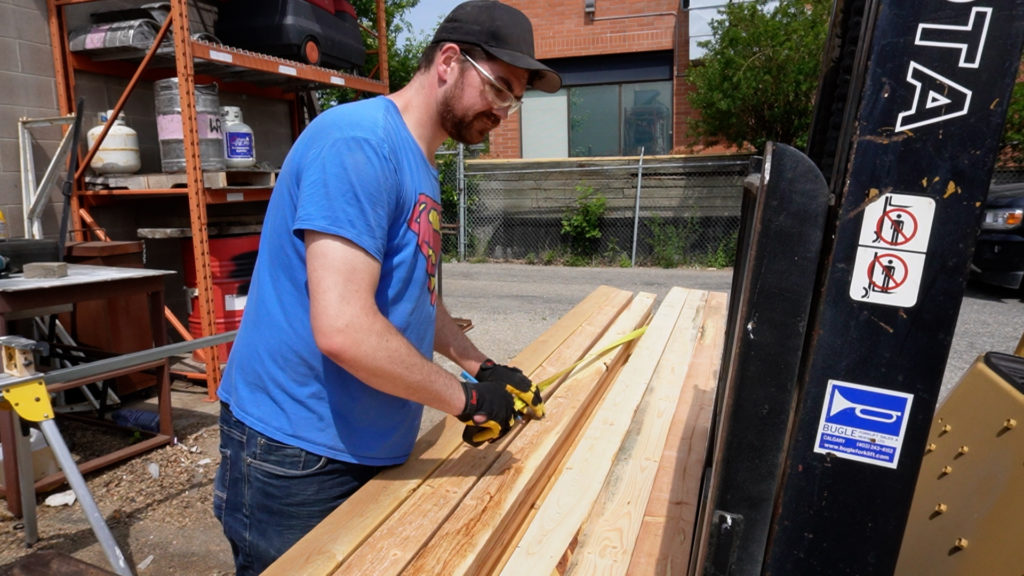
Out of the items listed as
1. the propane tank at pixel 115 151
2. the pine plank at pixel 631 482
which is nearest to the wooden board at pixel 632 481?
the pine plank at pixel 631 482

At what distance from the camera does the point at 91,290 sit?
449 centimetres

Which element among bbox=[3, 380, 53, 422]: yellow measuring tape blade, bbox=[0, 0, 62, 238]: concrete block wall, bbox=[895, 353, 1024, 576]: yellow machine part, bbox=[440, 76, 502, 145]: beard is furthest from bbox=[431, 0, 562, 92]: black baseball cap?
bbox=[0, 0, 62, 238]: concrete block wall

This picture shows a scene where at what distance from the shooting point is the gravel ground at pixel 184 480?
343cm

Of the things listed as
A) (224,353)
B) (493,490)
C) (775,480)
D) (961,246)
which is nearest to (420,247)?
(493,490)

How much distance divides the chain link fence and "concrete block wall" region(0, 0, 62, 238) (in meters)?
7.99

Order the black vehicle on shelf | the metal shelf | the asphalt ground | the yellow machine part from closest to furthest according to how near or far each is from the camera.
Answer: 1. the yellow machine part
2. the metal shelf
3. the black vehicle on shelf
4. the asphalt ground

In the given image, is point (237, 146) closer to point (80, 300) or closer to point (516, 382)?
point (80, 300)

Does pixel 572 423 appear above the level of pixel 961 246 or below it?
below

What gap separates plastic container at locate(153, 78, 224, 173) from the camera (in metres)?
5.57

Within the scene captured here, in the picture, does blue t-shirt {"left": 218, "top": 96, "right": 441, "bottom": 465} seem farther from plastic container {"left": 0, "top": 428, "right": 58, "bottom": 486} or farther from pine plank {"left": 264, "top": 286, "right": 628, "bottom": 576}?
plastic container {"left": 0, "top": 428, "right": 58, "bottom": 486}

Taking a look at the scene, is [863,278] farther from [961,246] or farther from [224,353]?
[224,353]

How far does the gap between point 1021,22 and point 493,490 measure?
5.57 ft

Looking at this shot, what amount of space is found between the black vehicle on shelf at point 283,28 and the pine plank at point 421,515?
16.7ft

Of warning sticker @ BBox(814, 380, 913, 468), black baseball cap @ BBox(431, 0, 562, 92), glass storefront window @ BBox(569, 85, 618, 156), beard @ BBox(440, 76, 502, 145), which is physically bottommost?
warning sticker @ BBox(814, 380, 913, 468)
